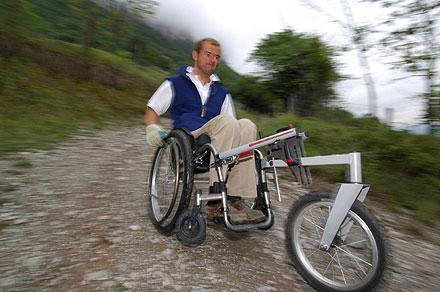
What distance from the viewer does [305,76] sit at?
1302 centimetres

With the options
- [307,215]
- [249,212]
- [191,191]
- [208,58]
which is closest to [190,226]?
[191,191]

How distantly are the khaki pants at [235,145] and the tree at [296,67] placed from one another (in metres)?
7.69

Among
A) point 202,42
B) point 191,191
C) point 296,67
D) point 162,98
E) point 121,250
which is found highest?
point 296,67

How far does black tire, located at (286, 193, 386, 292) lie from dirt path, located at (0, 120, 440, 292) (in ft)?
0.46

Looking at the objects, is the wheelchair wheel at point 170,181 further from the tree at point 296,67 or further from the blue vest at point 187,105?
the tree at point 296,67

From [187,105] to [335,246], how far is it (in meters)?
1.71

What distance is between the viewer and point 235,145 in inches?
92.7

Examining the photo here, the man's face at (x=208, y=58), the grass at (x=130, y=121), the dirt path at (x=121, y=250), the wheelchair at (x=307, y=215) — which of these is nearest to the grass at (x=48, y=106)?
the grass at (x=130, y=121)

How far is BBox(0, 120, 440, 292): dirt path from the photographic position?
181cm

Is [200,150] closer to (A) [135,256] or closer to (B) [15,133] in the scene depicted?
(A) [135,256]

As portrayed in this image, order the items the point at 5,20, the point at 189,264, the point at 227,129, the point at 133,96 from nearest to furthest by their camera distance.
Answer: the point at 189,264
the point at 227,129
the point at 5,20
the point at 133,96

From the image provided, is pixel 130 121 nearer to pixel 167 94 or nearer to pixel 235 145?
pixel 167 94

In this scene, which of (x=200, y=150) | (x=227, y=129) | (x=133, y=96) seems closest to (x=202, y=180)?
(x=200, y=150)

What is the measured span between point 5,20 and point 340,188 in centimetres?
1283
